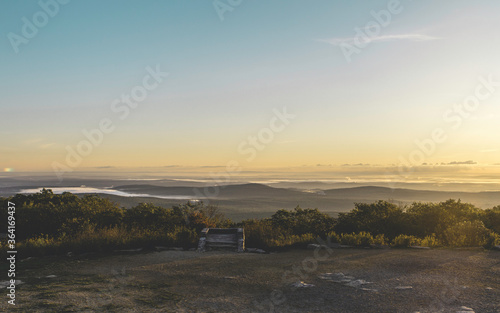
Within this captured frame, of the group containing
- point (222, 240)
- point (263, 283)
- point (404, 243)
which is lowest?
point (404, 243)

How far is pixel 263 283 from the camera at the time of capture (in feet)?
29.4

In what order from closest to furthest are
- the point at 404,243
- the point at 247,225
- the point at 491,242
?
1. the point at 491,242
2. the point at 404,243
3. the point at 247,225

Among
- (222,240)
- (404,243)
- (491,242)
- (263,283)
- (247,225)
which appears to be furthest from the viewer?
(247,225)

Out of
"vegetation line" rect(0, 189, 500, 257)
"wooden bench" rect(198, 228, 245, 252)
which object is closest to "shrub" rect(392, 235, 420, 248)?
"vegetation line" rect(0, 189, 500, 257)

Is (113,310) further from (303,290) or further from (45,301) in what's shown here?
(303,290)

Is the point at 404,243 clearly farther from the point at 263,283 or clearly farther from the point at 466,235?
the point at 263,283

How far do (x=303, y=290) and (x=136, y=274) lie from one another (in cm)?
455

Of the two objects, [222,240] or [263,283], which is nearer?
[263,283]

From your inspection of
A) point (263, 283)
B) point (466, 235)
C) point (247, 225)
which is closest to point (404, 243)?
point (466, 235)

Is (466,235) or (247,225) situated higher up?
(247,225)

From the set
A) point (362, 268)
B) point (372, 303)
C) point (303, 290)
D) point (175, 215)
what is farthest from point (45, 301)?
point (175, 215)

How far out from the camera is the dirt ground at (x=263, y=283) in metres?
7.14

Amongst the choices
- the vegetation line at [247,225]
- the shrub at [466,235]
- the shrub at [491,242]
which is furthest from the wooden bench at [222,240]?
the shrub at [491,242]

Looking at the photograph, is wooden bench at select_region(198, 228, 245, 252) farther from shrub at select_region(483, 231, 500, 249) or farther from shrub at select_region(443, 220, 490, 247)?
shrub at select_region(483, 231, 500, 249)
